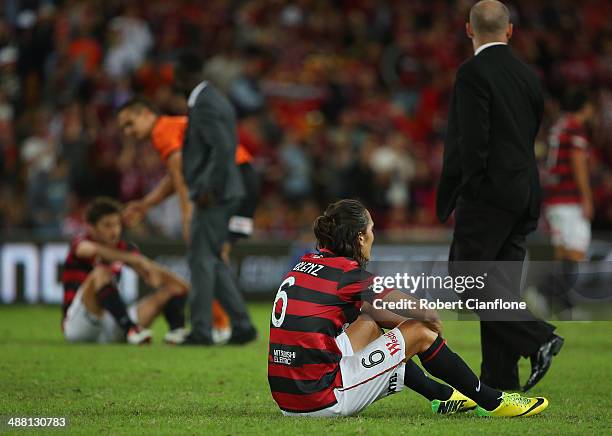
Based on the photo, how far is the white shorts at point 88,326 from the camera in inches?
389

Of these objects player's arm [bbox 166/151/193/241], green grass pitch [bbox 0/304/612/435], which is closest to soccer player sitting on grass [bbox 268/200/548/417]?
green grass pitch [bbox 0/304/612/435]

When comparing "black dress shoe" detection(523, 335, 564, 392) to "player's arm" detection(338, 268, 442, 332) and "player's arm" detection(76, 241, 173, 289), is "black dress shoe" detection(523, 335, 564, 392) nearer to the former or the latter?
"player's arm" detection(338, 268, 442, 332)

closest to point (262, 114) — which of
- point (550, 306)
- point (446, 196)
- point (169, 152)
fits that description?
point (550, 306)

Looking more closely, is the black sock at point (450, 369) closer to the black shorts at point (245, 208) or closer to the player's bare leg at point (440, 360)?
the player's bare leg at point (440, 360)

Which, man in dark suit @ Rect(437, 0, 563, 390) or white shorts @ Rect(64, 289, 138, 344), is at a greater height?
man in dark suit @ Rect(437, 0, 563, 390)

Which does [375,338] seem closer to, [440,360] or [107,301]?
[440,360]

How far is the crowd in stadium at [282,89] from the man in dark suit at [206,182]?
20.7ft

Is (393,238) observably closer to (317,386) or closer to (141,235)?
(141,235)

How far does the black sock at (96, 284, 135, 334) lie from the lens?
31.6 feet

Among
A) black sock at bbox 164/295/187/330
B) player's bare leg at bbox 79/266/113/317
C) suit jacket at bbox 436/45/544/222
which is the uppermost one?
suit jacket at bbox 436/45/544/222

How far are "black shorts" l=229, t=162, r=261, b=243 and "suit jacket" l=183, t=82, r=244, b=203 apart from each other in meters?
0.51

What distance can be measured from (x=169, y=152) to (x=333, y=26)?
10540 millimetres

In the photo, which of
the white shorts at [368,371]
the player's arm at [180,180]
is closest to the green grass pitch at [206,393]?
the white shorts at [368,371]

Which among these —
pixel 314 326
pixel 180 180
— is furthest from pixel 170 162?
pixel 314 326
